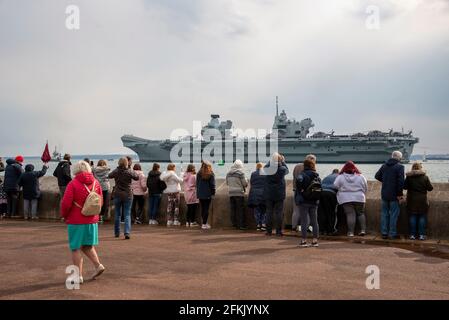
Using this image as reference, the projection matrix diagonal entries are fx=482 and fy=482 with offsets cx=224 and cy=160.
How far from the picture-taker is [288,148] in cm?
10831

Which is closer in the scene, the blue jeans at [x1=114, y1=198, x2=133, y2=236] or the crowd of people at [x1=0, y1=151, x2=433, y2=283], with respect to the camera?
the crowd of people at [x1=0, y1=151, x2=433, y2=283]

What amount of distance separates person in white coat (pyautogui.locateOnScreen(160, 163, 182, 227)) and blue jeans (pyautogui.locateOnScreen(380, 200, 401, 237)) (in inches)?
183

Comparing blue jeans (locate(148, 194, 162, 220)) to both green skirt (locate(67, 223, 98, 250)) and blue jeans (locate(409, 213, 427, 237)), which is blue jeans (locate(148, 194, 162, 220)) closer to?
blue jeans (locate(409, 213, 427, 237))

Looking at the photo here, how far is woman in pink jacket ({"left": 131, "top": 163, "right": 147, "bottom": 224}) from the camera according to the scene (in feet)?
39.1

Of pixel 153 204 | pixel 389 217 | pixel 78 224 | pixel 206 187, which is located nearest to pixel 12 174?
pixel 153 204

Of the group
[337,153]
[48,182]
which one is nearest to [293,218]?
[48,182]

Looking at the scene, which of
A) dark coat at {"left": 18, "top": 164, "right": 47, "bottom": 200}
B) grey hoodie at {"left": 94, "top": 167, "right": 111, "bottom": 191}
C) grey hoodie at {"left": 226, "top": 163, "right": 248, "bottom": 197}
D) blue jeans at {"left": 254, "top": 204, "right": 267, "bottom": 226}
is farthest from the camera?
dark coat at {"left": 18, "top": 164, "right": 47, "bottom": 200}

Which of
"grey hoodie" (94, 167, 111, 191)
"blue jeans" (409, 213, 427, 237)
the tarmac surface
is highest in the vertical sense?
"grey hoodie" (94, 167, 111, 191)

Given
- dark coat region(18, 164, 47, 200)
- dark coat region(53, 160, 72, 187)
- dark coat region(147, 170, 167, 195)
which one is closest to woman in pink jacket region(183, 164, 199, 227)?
dark coat region(147, 170, 167, 195)

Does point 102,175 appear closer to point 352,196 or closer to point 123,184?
point 123,184

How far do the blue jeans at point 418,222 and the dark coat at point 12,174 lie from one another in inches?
382

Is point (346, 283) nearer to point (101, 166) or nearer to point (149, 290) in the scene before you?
point (149, 290)

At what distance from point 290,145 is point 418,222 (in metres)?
99.1
